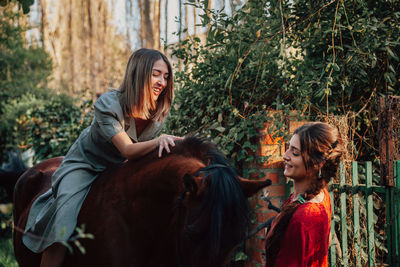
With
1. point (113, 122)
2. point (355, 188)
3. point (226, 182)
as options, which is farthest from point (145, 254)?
point (355, 188)

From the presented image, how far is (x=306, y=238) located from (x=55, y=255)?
1507 millimetres

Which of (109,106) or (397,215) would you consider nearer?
(109,106)

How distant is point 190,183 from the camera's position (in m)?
1.70

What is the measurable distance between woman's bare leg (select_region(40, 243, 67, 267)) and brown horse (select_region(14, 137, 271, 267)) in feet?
0.19

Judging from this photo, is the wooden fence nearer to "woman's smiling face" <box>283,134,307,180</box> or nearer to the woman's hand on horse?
"woman's smiling face" <box>283,134,307,180</box>

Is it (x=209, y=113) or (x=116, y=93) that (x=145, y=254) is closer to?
(x=116, y=93)

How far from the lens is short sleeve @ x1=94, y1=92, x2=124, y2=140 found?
2.26m

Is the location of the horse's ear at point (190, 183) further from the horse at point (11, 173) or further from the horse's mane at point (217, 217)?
the horse at point (11, 173)

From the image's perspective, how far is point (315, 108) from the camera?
11.5ft

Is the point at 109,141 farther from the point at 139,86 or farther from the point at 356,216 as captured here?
the point at 356,216

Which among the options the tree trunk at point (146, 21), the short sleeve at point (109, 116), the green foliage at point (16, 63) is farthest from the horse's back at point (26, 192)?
the tree trunk at point (146, 21)

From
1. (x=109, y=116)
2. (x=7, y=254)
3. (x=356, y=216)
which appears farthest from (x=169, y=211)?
(x=7, y=254)

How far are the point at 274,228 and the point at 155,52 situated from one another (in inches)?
54.7

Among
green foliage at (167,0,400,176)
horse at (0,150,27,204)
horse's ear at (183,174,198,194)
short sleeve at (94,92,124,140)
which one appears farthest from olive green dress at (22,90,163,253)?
horse at (0,150,27,204)
